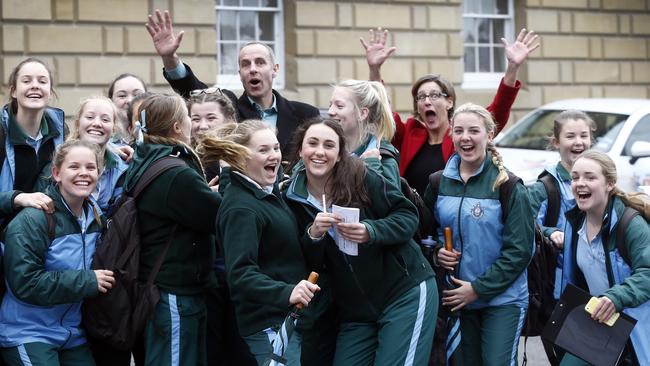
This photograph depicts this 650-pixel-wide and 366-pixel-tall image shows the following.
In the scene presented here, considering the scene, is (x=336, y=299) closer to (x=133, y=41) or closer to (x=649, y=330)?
(x=649, y=330)

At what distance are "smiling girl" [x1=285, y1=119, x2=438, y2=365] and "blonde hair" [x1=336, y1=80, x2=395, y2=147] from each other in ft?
1.39

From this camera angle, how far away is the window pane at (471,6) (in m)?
19.5

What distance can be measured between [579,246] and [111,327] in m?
2.53

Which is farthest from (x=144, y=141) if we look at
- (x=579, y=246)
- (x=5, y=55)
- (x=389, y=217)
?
(x=5, y=55)

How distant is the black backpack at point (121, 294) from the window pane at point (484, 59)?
14419mm

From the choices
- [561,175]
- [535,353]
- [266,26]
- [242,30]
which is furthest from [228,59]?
[561,175]

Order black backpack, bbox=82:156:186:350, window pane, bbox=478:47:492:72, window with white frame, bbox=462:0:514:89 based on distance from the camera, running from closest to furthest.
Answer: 1. black backpack, bbox=82:156:186:350
2. window with white frame, bbox=462:0:514:89
3. window pane, bbox=478:47:492:72

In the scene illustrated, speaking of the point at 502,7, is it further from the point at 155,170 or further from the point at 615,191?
the point at 155,170

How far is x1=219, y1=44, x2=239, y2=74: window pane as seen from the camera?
16766 millimetres

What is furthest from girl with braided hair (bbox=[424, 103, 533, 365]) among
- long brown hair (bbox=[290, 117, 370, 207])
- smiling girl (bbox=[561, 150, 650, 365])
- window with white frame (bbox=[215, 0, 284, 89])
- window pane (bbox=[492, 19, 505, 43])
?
window pane (bbox=[492, 19, 505, 43])

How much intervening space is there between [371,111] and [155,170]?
129 centimetres

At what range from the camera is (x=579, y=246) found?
638cm

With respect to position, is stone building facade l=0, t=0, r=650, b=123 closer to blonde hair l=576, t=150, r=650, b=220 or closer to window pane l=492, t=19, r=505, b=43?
window pane l=492, t=19, r=505, b=43

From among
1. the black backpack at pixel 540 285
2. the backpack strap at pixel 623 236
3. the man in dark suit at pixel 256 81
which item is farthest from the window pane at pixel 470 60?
the backpack strap at pixel 623 236
